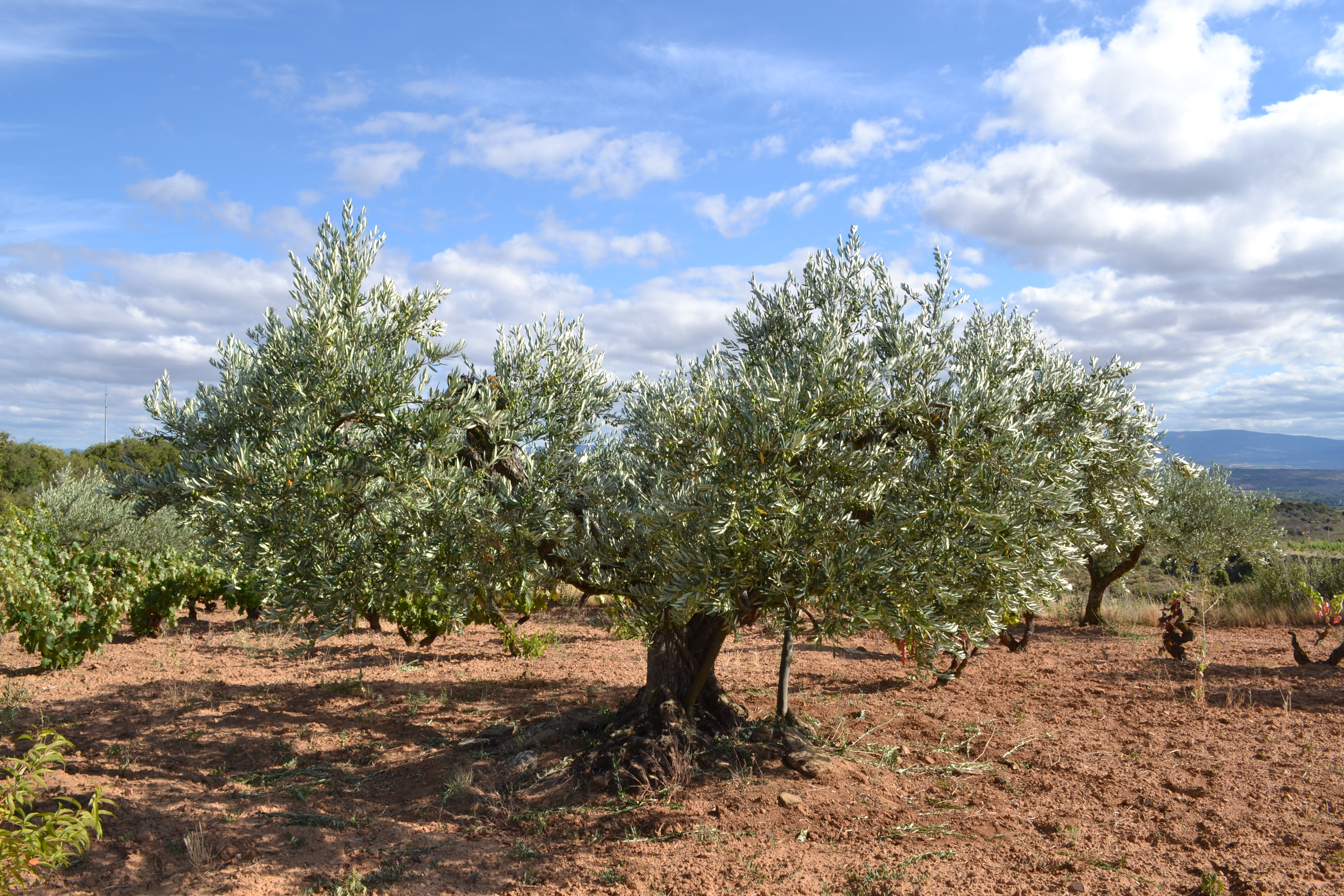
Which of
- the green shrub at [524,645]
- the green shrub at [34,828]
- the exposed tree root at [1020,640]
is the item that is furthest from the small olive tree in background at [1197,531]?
the green shrub at [34,828]

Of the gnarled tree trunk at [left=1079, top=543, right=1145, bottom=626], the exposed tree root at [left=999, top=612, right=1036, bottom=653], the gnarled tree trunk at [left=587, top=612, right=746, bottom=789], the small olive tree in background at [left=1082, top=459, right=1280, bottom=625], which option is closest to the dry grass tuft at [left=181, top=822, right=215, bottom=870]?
the gnarled tree trunk at [left=587, top=612, right=746, bottom=789]

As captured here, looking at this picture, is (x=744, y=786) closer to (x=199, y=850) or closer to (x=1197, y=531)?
(x=199, y=850)

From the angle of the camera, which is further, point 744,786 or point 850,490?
point 744,786

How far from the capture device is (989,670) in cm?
1387

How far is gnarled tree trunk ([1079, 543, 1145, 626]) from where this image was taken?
60.5ft

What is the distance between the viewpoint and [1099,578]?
1928 centimetres

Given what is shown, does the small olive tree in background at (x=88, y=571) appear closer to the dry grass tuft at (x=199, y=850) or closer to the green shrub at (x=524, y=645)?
the dry grass tuft at (x=199, y=850)

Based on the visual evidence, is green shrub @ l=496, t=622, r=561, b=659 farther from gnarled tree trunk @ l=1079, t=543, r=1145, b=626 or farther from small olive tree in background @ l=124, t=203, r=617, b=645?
gnarled tree trunk @ l=1079, t=543, r=1145, b=626

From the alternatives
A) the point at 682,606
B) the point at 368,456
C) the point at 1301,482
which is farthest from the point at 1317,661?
the point at 1301,482

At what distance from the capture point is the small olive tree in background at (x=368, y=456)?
672cm

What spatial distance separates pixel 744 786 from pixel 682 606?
2.86m

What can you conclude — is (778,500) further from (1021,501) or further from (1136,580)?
(1136,580)

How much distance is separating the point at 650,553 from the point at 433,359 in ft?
9.18

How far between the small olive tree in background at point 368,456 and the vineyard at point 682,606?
35 mm
